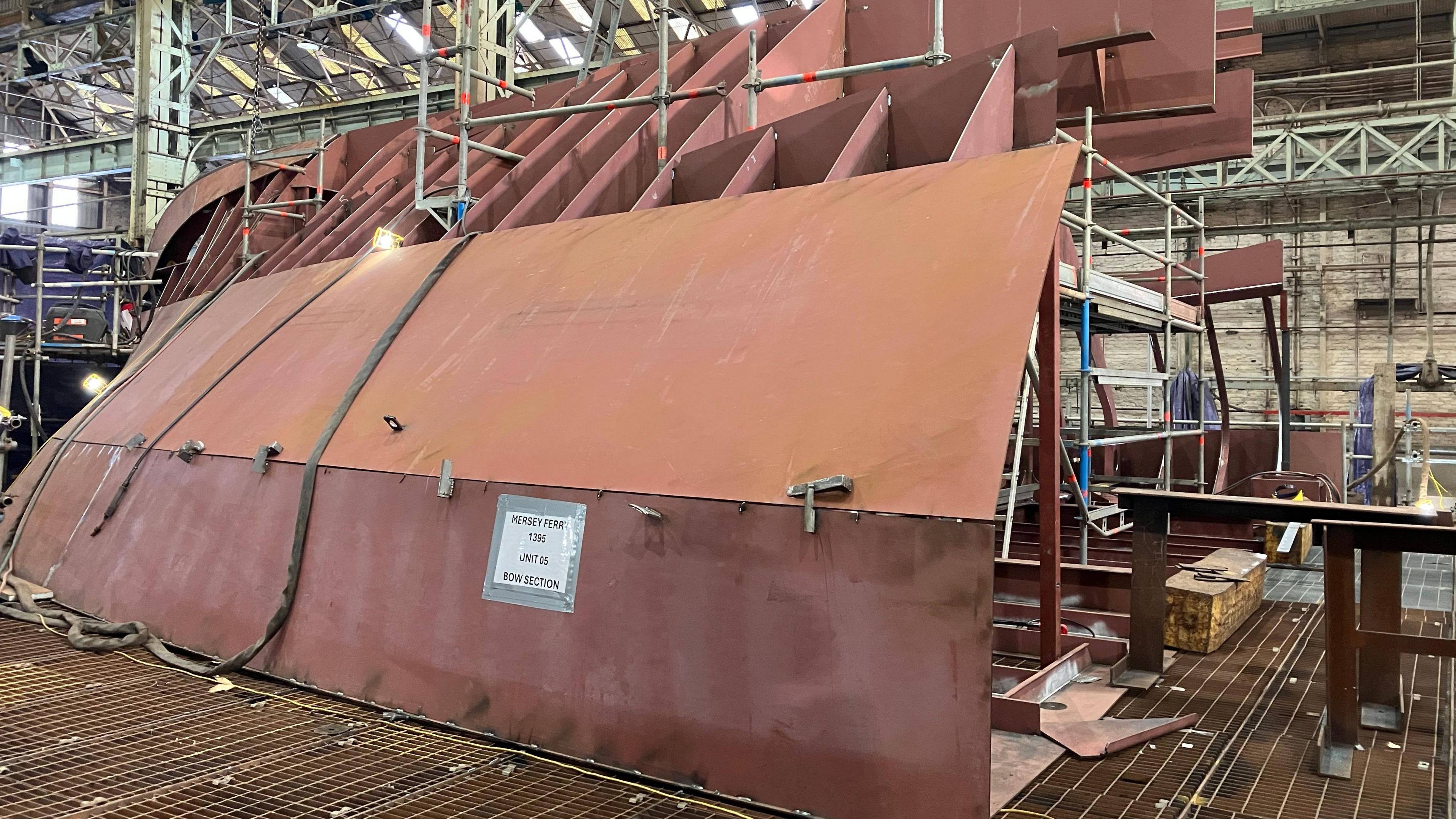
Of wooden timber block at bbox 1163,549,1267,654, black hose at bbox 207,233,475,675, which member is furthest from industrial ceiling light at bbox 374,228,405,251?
wooden timber block at bbox 1163,549,1267,654

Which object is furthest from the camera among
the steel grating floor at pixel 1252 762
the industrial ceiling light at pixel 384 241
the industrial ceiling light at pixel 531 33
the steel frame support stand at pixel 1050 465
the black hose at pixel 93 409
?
the industrial ceiling light at pixel 531 33

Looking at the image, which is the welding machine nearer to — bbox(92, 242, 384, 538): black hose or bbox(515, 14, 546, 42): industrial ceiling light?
bbox(92, 242, 384, 538): black hose

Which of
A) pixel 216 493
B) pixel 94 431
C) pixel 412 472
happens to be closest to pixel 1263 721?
pixel 412 472

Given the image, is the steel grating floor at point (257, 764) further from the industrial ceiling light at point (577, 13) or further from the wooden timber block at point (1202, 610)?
the industrial ceiling light at point (577, 13)

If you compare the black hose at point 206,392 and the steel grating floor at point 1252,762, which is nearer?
the steel grating floor at point 1252,762

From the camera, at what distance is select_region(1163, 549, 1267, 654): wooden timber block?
203 inches

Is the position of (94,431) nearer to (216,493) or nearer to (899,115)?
(216,493)

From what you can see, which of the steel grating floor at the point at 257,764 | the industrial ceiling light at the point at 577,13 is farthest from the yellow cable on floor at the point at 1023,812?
the industrial ceiling light at the point at 577,13

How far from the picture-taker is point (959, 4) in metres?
5.66

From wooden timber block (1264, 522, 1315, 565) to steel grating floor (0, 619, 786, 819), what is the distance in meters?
7.25

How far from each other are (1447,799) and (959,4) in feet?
Answer: 15.1

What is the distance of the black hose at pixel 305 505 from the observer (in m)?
3.91

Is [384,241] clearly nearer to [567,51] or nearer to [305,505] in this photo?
[305,505]

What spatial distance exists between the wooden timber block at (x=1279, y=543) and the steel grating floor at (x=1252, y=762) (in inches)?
134
